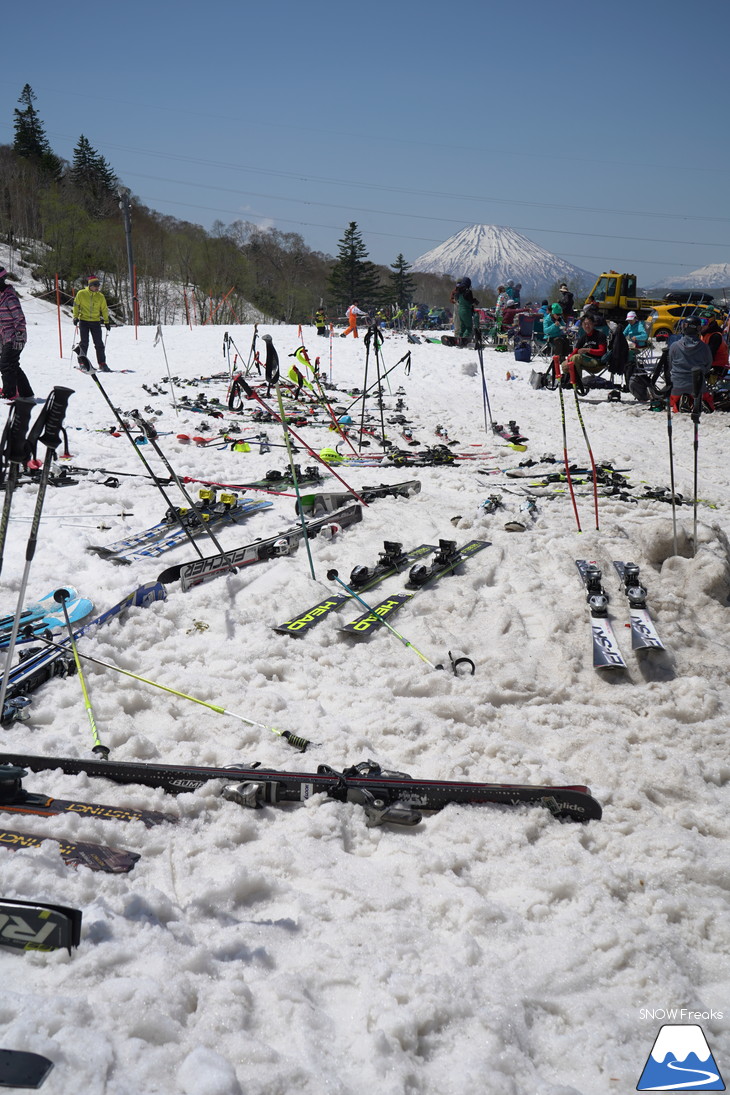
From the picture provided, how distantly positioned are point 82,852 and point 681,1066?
7.50ft

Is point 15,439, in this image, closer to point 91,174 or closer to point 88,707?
point 88,707

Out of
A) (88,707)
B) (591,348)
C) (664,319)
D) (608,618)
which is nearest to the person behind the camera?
(88,707)

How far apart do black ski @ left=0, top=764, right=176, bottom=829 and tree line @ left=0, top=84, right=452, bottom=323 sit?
45672mm

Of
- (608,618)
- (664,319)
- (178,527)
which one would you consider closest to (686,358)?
(608,618)

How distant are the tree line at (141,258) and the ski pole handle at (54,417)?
Answer: 148 feet

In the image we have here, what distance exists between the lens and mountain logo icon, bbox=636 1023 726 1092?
6.82ft

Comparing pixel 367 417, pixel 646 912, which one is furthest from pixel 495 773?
pixel 367 417

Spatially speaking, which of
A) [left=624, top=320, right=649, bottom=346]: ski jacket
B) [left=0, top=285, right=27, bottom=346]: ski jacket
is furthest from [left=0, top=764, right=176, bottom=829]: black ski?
[left=624, top=320, right=649, bottom=346]: ski jacket

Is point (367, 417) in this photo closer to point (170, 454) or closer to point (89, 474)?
point (170, 454)

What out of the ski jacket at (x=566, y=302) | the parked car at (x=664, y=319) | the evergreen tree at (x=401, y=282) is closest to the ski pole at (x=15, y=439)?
the ski jacket at (x=566, y=302)

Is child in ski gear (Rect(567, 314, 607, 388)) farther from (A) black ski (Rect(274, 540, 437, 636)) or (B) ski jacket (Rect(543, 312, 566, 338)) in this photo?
(A) black ski (Rect(274, 540, 437, 636))

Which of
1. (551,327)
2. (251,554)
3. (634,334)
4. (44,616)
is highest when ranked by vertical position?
(551,327)

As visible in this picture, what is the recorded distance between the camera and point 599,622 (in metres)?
5.36

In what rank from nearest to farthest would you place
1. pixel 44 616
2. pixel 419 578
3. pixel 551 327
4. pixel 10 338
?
pixel 44 616 < pixel 419 578 < pixel 10 338 < pixel 551 327
